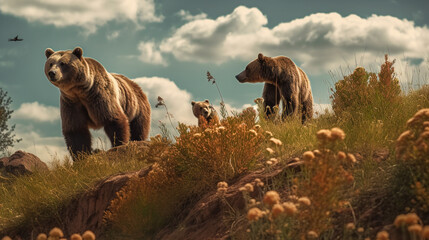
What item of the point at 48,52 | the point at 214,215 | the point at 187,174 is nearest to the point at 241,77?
the point at 48,52

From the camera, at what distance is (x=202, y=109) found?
10031 mm

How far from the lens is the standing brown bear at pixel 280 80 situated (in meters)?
9.55

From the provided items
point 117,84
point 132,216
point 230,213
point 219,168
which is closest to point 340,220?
point 230,213

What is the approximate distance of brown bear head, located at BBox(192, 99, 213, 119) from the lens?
990cm

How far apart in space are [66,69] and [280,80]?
15.3 feet

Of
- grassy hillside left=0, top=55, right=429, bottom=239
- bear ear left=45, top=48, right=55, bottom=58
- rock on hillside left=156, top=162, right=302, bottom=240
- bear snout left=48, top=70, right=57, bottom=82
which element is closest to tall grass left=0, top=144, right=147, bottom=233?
grassy hillside left=0, top=55, right=429, bottom=239

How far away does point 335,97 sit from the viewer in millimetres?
6102

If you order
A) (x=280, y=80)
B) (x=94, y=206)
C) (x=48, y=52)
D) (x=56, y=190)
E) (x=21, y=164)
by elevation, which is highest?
(x=48, y=52)

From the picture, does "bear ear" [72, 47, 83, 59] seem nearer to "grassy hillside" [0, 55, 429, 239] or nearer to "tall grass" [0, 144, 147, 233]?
"grassy hillside" [0, 55, 429, 239]

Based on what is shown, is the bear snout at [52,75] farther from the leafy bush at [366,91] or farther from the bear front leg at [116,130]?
the leafy bush at [366,91]

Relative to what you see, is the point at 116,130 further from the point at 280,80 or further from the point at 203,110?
the point at 280,80

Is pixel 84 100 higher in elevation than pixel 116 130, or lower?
higher

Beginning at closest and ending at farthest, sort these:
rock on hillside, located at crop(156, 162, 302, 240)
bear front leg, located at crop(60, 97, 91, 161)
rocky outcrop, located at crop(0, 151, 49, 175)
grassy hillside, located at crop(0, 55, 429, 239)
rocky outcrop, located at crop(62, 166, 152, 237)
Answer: grassy hillside, located at crop(0, 55, 429, 239)
rock on hillside, located at crop(156, 162, 302, 240)
rocky outcrop, located at crop(62, 166, 152, 237)
bear front leg, located at crop(60, 97, 91, 161)
rocky outcrop, located at crop(0, 151, 49, 175)

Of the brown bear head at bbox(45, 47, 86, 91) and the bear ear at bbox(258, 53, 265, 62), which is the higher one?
the bear ear at bbox(258, 53, 265, 62)
